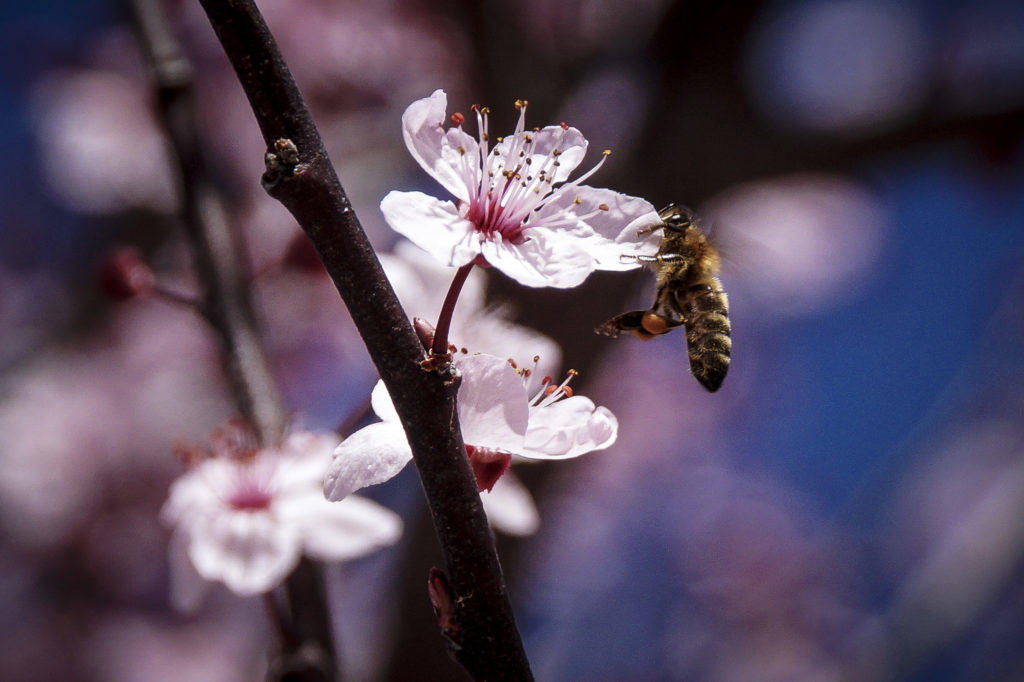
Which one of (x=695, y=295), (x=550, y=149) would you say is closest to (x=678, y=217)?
(x=695, y=295)

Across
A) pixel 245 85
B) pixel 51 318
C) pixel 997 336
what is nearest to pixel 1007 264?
pixel 997 336

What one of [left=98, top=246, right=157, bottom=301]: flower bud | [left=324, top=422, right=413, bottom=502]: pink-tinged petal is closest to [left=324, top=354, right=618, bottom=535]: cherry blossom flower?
[left=324, top=422, right=413, bottom=502]: pink-tinged petal

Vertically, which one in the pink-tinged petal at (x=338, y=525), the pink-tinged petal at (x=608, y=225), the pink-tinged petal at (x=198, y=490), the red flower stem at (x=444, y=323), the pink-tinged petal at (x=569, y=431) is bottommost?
the pink-tinged petal at (x=338, y=525)

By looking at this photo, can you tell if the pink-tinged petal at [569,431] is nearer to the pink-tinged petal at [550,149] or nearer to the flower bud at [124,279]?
the pink-tinged petal at [550,149]

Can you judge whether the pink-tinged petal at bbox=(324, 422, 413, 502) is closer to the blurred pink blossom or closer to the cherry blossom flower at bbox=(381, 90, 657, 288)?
the cherry blossom flower at bbox=(381, 90, 657, 288)

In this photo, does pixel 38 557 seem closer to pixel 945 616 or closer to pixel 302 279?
pixel 302 279

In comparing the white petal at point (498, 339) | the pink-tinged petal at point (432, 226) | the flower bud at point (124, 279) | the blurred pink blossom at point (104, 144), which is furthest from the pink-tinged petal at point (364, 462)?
the blurred pink blossom at point (104, 144)

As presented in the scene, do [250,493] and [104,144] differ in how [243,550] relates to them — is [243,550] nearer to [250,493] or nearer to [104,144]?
[250,493]
